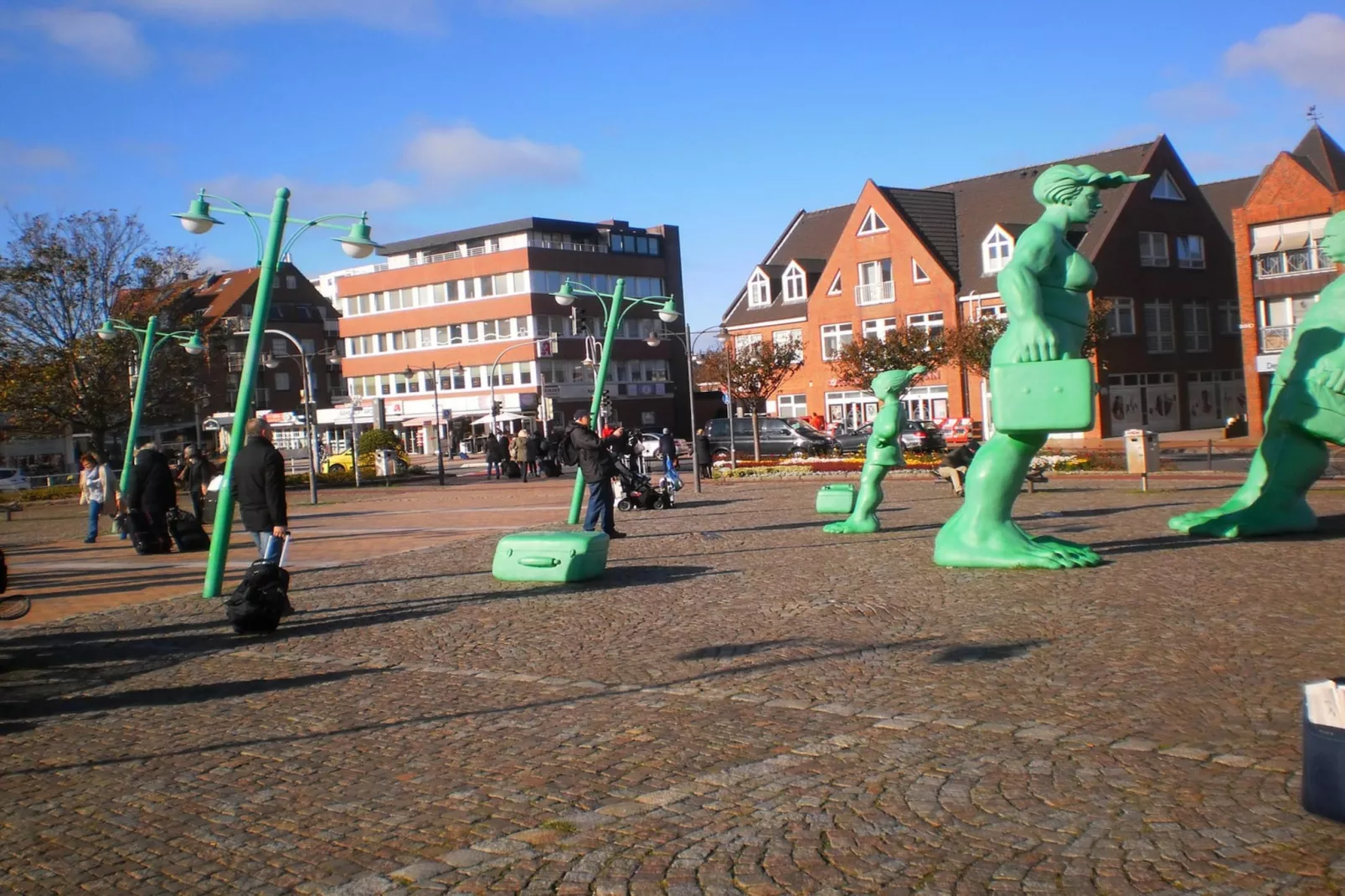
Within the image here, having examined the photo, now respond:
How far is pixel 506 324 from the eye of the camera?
7688 centimetres

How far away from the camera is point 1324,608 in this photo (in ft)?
30.0

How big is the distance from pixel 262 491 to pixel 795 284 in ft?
170

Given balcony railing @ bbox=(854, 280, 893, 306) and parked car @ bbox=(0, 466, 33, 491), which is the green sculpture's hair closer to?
balcony railing @ bbox=(854, 280, 893, 306)

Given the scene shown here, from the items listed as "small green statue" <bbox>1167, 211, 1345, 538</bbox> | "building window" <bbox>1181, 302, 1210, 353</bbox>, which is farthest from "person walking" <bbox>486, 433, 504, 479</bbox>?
"building window" <bbox>1181, 302, 1210, 353</bbox>

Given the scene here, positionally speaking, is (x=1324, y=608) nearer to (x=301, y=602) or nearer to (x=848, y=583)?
(x=848, y=583)

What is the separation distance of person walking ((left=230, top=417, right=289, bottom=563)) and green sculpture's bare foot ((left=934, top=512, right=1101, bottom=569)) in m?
6.40

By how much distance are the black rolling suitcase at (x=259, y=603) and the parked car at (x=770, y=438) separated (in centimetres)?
3283

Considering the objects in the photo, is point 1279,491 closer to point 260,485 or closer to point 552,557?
point 552,557

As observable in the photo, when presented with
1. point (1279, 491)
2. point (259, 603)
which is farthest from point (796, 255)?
point (259, 603)

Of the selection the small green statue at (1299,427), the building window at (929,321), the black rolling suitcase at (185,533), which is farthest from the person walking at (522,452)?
the small green statue at (1299,427)

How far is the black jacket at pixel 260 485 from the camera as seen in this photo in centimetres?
1125

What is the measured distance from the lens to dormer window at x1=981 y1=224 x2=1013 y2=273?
52.1 metres

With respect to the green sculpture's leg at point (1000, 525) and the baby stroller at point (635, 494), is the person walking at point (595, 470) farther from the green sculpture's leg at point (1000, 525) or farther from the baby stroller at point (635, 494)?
the baby stroller at point (635, 494)

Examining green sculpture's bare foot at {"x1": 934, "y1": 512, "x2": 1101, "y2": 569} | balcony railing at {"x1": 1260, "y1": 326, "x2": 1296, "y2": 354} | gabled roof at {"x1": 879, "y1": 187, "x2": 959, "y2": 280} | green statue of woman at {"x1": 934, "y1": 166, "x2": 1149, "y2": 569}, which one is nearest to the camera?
green statue of woman at {"x1": 934, "y1": 166, "x2": 1149, "y2": 569}
